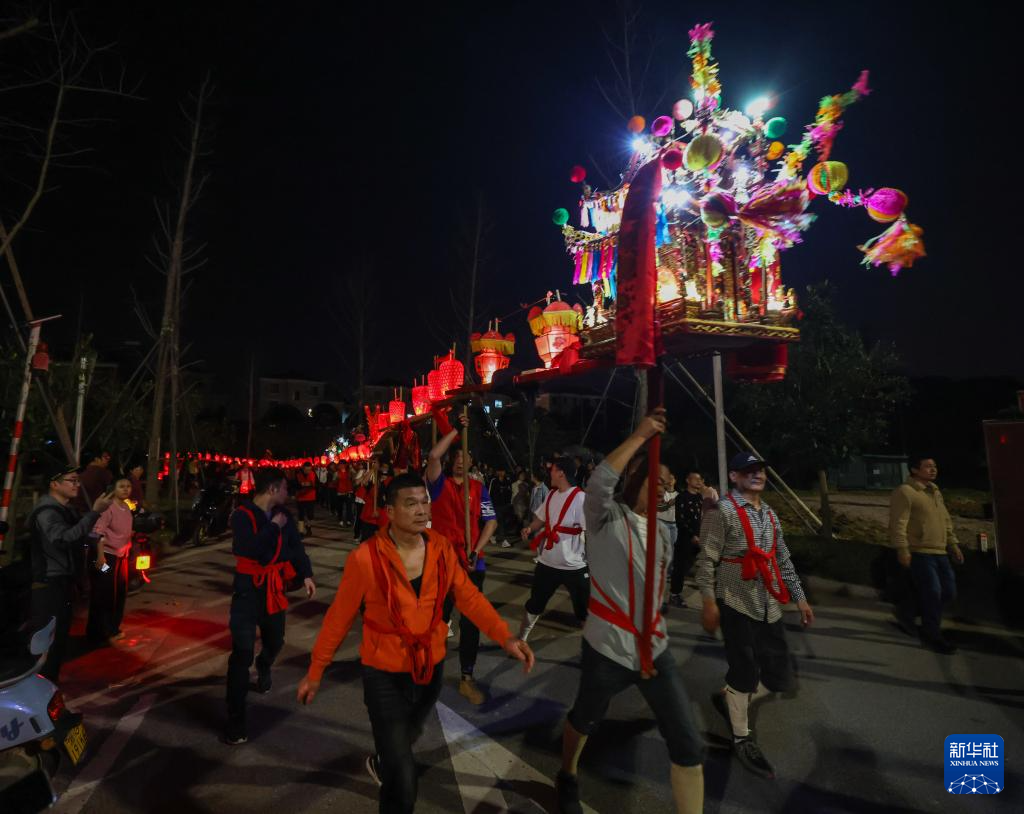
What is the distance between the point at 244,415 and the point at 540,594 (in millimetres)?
59105

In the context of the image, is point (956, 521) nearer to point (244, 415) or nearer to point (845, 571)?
point (845, 571)

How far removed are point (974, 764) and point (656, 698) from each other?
2500 mm

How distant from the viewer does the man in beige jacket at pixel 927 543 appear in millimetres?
6176

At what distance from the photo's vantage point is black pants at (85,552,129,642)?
689 cm

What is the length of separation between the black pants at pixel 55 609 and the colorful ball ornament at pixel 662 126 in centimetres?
895

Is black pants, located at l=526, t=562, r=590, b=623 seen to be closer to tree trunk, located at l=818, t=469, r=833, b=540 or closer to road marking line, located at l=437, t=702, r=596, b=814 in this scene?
road marking line, located at l=437, t=702, r=596, b=814

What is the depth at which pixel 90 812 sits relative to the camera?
11.4ft

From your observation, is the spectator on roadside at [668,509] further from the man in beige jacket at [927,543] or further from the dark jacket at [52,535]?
the dark jacket at [52,535]

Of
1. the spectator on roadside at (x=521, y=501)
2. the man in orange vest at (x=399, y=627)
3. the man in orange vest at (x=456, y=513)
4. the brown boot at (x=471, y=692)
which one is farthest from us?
the spectator on roadside at (x=521, y=501)

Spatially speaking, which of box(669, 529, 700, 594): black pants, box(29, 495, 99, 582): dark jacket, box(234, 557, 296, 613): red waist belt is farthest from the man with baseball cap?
box(29, 495, 99, 582): dark jacket

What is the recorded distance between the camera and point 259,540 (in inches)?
Result: 188

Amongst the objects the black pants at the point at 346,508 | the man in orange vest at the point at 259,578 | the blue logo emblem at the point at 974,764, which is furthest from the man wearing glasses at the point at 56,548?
the black pants at the point at 346,508

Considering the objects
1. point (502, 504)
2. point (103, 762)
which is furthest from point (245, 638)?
point (502, 504)

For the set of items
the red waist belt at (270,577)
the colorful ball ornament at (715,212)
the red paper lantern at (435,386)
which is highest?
the colorful ball ornament at (715,212)
